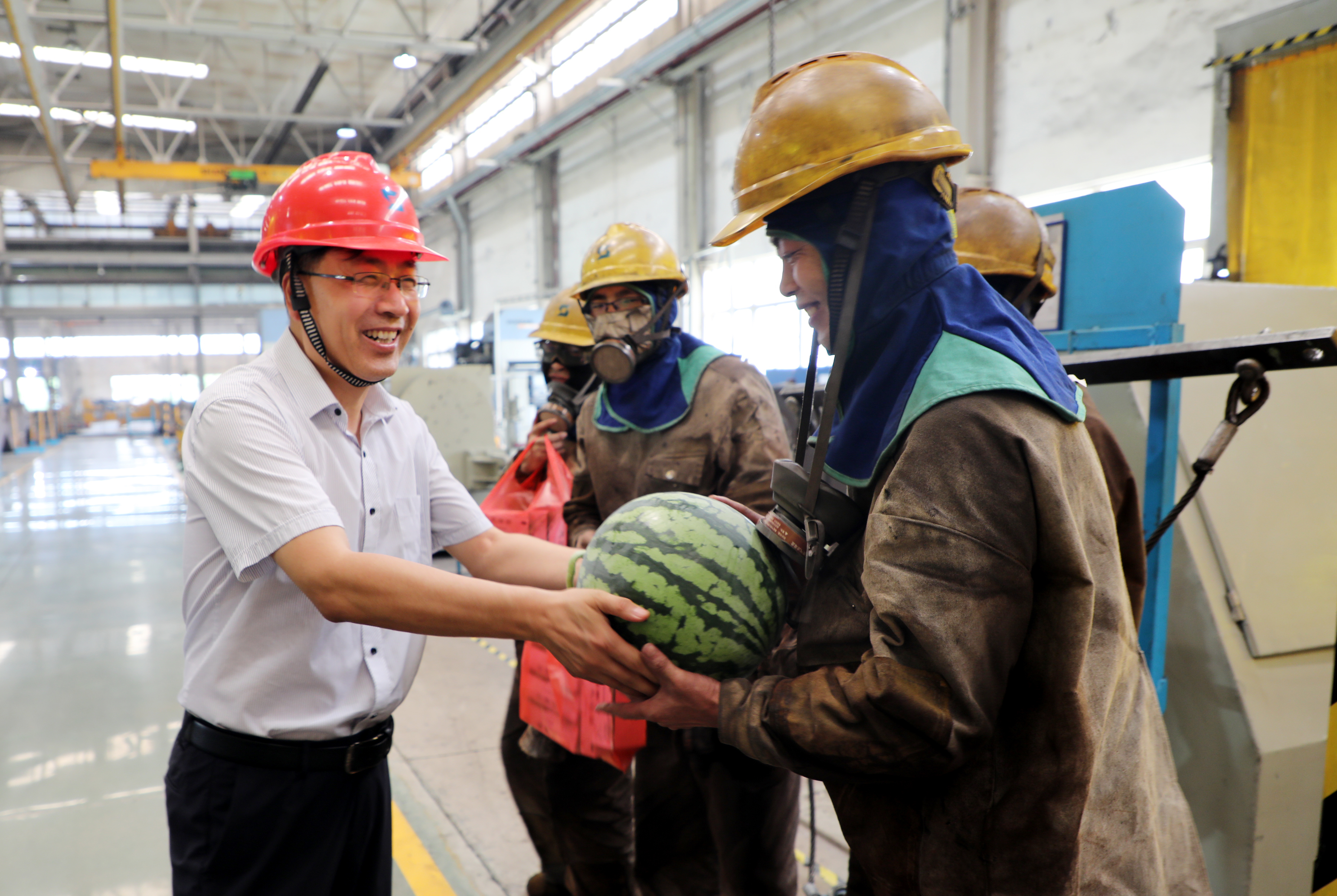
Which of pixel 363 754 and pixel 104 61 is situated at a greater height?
pixel 104 61

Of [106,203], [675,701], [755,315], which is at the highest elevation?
[106,203]

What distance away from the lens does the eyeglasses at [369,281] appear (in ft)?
5.82

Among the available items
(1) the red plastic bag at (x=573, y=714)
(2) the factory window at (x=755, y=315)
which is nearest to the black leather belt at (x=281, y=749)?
(1) the red plastic bag at (x=573, y=714)

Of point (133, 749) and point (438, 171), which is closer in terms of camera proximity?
point (133, 749)

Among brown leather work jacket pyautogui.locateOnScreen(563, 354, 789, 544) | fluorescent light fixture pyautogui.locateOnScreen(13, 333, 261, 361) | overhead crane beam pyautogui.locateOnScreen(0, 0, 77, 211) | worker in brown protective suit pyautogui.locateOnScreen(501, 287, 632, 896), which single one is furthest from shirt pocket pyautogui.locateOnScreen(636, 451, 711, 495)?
fluorescent light fixture pyautogui.locateOnScreen(13, 333, 261, 361)

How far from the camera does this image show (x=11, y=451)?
2003 centimetres

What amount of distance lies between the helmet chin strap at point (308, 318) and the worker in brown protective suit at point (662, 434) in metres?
1.07

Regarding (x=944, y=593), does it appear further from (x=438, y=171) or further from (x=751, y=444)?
(x=438, y=171)

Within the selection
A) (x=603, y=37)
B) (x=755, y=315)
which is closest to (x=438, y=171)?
(x=603, y=37)

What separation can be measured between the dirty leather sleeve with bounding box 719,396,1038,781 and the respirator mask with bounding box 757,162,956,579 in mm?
177

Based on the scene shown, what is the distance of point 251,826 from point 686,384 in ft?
5.49

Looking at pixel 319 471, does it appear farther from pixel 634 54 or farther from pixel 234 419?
pixel 634 54

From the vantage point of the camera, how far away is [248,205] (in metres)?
20.2

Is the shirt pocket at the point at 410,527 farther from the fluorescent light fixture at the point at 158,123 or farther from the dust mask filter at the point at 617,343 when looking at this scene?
the fluorescent light fixture at the point at 158,123
